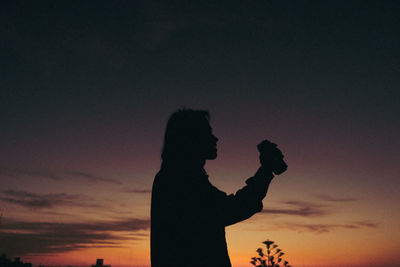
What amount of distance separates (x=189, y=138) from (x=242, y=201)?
0.78 metres

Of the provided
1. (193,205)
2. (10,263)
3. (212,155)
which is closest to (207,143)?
(212,155)

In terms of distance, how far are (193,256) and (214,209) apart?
0.41 meters

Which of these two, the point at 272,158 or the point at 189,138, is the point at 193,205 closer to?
the point at 189,138

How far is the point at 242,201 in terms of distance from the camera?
8.32 ft

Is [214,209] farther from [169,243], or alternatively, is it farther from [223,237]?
[169,243]

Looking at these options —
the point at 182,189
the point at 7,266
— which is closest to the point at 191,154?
the point at 182,189

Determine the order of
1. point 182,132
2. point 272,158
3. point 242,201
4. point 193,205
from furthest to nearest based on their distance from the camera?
point 182,132, point 272,158, point 242,201, point 193,205

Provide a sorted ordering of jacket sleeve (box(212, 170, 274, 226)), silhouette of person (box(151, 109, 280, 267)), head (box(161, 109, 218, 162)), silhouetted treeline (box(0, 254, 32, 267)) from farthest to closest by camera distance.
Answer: silhouetted treeline (box(0, 254, 32, 267)), head (box(161, 109, 218, 162)), jacket sleeve (box(212, 170, 274, 226)), silhouette of person (box(151, 109, 280, 267))

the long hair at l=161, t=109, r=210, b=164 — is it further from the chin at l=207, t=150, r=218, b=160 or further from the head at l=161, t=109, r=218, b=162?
the chin at l=207, t=150, r=218, b=160

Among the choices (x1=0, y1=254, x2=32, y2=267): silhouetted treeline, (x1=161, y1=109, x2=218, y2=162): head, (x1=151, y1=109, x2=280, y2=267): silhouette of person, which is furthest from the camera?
(x1=0, y1=254, x2=32, y2=267): silhouetted treeline

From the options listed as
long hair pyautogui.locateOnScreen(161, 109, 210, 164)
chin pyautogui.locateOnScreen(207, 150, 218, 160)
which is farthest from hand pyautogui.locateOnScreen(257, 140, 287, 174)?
long hair pyautogui.locateOnScreen(161, 109, 210, 164)

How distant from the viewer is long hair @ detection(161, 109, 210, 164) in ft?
9.18

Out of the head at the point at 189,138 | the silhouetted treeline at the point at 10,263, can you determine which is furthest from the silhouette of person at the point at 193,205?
the silhouetted treeline at the point at 10,263

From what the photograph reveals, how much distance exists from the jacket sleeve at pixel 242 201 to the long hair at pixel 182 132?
484 mm
